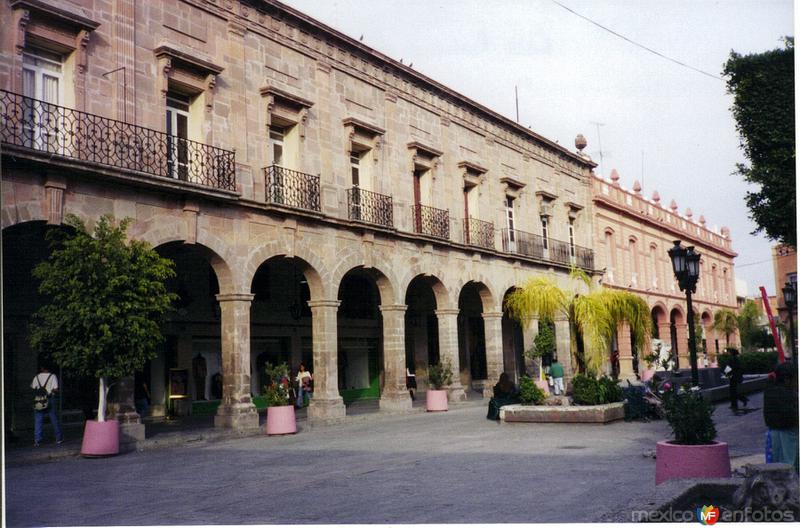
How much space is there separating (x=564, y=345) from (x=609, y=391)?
12.1 meters

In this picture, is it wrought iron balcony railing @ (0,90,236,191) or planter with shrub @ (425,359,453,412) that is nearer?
wrought iron balcony railing @ (0,90,236,191)

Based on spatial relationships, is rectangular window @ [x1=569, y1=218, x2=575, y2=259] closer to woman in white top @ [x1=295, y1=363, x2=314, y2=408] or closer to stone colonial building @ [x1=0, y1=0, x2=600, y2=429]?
stone colonial building @ [x1=0, y1=0, x2=600, y2=429]

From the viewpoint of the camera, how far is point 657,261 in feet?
129

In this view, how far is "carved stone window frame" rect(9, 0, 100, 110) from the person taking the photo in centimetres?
1238

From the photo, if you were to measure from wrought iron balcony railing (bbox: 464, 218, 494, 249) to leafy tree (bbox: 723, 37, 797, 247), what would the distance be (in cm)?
1100

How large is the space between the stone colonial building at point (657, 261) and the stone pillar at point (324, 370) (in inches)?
713

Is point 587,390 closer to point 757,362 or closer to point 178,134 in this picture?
point 178,134

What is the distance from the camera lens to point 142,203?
46.0 ft

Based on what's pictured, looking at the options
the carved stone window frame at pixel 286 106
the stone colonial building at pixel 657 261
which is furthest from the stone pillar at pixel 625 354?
the carved stone window frame at pixel 286 106

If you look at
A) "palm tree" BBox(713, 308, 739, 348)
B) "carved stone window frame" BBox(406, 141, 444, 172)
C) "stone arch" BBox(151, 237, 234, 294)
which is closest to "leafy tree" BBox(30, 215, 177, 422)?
"stone arch" BBox(151, 237, 234, 294)

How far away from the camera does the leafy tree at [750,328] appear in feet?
140

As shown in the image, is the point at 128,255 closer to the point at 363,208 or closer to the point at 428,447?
the point at 428,447

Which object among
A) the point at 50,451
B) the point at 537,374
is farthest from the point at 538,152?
the point at 50,451

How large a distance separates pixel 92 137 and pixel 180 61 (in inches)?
113
